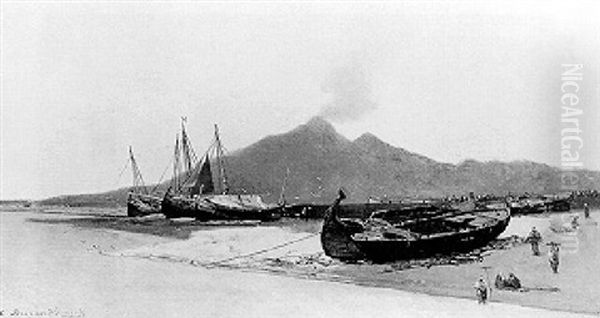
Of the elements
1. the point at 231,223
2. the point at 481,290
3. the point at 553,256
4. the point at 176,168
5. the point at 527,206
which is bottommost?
the point at 481,290

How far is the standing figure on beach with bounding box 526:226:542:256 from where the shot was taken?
4.08 m

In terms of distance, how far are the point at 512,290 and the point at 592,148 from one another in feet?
2.44

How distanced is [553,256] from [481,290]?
357 millimetres

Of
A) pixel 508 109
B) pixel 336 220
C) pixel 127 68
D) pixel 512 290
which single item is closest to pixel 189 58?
pixel 127 68

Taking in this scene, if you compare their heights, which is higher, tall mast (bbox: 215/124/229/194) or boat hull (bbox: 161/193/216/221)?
tall mast (bbox: 215/124/229/194)

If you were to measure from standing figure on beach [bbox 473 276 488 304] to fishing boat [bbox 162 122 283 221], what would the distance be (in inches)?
36.5

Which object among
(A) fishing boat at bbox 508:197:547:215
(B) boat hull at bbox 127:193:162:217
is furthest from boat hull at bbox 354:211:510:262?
(B) boat hull at bbox 127:193:162:217

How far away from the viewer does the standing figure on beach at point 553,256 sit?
4.05 meters

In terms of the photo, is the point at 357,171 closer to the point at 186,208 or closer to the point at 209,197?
the point at 209,197

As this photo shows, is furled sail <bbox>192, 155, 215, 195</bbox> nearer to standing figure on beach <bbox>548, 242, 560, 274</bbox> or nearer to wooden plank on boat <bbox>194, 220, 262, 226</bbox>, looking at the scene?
wooden plank on boat <bbox>194, 220, 262, 226</bbox>

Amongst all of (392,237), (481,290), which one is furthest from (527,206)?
(392,237)

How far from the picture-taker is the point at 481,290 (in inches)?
159

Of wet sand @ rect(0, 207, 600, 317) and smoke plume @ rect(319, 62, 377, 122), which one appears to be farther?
smoke plume @ rect(319, 62, 377, 122)

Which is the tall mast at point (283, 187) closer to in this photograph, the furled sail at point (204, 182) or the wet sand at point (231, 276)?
the wet sand at point (231, 276)
